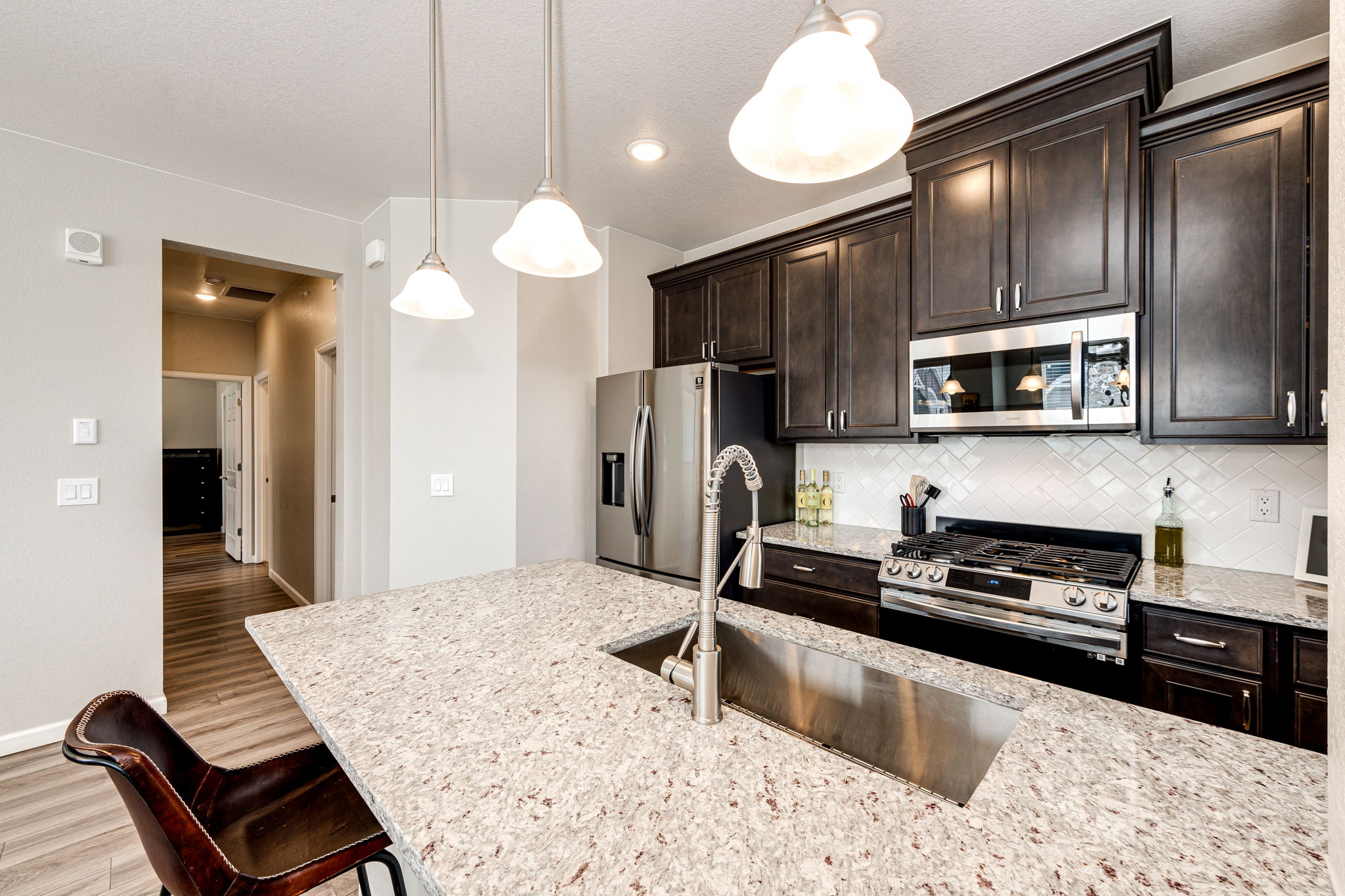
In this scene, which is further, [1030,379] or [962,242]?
[962,242]

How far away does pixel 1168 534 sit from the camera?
2061mm

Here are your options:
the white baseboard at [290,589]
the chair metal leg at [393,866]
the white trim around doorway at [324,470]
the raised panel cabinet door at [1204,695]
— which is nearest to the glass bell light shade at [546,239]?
the chair metal leg at [393,866]

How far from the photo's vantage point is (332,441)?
13.1 feet

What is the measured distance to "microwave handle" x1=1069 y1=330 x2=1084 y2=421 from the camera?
1963 mm

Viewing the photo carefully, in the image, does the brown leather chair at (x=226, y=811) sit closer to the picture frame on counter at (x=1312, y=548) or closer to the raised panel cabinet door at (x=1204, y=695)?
the raised panel cabinet door at (x=1204, y=695)

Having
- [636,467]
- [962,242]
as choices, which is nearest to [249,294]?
[636,467]

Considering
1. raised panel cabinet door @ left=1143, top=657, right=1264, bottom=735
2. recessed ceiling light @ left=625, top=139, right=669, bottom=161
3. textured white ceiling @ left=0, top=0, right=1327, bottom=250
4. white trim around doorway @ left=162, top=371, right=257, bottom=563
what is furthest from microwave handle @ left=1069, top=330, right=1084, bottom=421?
white trim around doorway @ left=162, top=371, right=257, bottom=563

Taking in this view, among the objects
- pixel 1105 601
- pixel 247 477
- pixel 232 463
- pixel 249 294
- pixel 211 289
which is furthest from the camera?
pixel 232 463

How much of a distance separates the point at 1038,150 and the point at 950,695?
1.95 m

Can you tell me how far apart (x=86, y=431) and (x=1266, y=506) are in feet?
15.3

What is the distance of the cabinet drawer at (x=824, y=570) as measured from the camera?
2.34 meters

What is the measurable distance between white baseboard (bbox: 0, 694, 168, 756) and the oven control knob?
3541 mm

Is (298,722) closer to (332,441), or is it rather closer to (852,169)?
(332,441)

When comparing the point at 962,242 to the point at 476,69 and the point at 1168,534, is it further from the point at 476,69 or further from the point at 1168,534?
the point at 476,69
